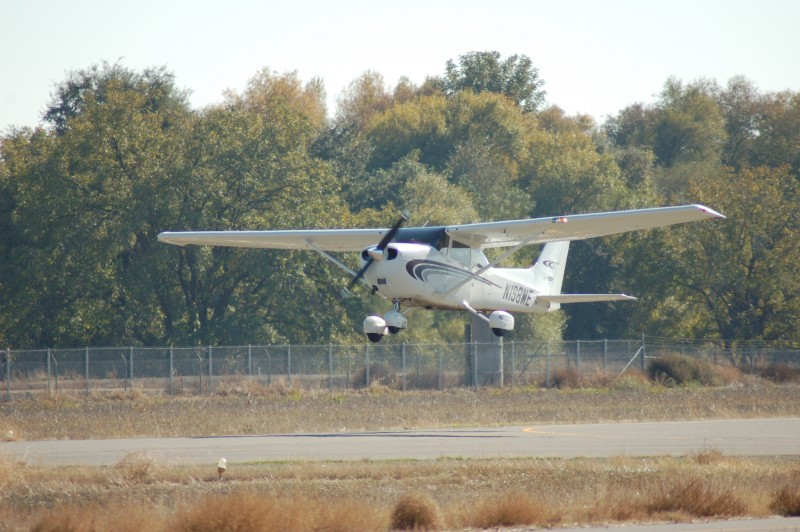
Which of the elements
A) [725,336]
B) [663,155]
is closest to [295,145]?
[725,336]

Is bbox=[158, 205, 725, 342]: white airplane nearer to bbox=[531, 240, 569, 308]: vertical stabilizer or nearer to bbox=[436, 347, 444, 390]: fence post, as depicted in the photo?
bbox=[531, 240, 569, 308]: vertical stabilizer

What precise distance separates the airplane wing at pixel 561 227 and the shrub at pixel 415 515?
44.8ft

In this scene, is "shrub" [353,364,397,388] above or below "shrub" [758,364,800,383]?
above

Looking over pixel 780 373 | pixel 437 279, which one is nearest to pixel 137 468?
pixel 437 279

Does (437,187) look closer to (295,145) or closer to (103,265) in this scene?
(295,145)

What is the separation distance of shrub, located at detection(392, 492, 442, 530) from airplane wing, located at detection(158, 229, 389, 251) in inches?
633

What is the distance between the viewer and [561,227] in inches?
1077

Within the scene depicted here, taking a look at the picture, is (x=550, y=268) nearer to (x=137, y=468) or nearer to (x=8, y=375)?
(x=8, y=375)

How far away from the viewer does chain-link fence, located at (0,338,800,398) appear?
38562 millimetres

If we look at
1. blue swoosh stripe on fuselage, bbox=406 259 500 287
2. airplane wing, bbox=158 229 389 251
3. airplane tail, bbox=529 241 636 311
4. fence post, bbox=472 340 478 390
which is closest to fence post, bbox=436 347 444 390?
fence post, bbox=472 340 478 390

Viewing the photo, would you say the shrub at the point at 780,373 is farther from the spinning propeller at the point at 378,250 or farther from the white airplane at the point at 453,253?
the spinning propeller at the point at 378,250

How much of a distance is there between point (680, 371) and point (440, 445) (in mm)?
21518

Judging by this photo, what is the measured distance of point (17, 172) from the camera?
A: 5078 centimetres

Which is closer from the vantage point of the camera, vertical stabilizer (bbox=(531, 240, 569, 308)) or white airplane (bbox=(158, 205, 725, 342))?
white airplane (bbox=(158, 205, 725, 342))
